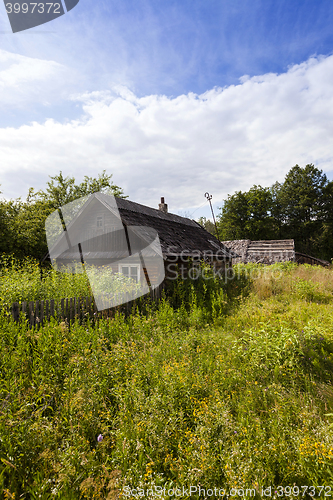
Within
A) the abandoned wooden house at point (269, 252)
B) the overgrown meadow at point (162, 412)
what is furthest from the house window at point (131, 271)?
the abandoned wooden house at point (269, 252)

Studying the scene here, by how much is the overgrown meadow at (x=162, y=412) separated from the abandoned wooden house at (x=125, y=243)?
4152 millimetres

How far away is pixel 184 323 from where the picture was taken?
6.55 meters

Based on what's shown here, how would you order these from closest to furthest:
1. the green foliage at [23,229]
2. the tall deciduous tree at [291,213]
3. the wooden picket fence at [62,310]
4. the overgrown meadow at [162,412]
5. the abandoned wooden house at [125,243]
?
the overgrown meadow at [162,412]
the wooden picket fence at [62,310]
the abandoned wooden house at [125,243]
the green foliage at [23,229]
the tall deciduous tree at [291,213]

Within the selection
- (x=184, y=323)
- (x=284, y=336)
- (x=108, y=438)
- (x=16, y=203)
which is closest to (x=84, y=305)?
(x=184, y=323)

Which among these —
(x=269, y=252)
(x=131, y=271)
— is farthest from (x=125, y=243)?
(x=269, y=252)

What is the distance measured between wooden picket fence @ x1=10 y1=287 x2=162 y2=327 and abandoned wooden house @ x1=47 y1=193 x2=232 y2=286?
99.5 inches

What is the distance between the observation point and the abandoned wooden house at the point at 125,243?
31.6ft

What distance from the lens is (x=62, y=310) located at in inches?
234

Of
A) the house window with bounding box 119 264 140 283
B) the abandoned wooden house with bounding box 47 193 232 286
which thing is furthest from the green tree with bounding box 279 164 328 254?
the house window with bounding box 119 264 140 283

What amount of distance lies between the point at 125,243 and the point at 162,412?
8.79 metres

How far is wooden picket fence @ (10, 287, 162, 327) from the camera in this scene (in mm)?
5580

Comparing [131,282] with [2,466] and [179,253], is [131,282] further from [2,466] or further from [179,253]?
[2,466]

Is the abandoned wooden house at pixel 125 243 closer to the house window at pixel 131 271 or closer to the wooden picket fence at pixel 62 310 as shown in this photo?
the house window at pixel 131 271

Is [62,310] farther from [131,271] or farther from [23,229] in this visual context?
[23,229]
